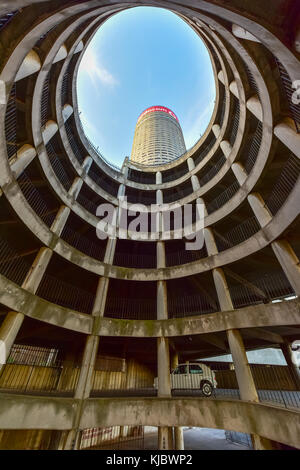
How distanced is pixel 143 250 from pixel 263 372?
12073 mm

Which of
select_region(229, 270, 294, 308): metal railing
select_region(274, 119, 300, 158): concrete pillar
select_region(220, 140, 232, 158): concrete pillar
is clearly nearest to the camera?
select_region(274, 119, 300, 158): concrete pillar

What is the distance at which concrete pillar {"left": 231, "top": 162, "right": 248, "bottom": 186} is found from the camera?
485 inches

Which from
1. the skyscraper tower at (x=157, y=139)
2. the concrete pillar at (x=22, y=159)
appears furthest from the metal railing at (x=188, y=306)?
the skyscraper tower at (x=157, y=139)

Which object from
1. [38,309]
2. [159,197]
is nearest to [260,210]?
[159,197]

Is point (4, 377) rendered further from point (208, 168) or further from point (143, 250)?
point (208, 168)

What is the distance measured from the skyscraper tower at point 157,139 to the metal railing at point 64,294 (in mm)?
24520

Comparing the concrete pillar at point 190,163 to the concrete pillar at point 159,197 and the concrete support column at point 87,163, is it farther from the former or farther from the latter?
the concrete support column at point 87,163

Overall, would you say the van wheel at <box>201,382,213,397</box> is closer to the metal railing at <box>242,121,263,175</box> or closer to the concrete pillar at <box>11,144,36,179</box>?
the metal railing at <box>242,121,263,175</box>

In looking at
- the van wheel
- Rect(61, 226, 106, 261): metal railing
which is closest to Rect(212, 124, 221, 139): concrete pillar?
Rect(61, 226, 106, 261): metal railing

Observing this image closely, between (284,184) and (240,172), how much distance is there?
2.55 metres

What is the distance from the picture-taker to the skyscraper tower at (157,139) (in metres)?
34.2

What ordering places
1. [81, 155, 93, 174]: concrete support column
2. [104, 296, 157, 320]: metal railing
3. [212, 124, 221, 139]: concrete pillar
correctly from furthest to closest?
[212, 124, 221, 139]: concrete pillar < [104, 296, 157, 320]: metal railing < [81, 155, 93, 174]: concrete support column

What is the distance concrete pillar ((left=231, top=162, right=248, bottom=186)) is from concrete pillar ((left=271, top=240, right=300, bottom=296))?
4.73 m

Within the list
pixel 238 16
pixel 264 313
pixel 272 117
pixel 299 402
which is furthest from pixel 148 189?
pixel 299 402
